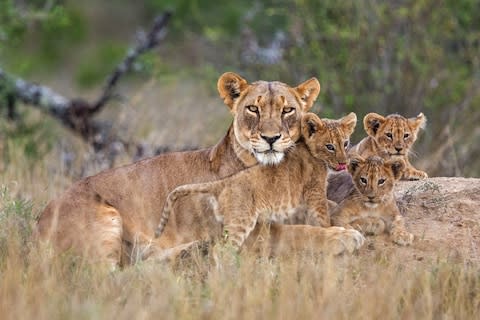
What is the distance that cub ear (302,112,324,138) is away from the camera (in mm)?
6853

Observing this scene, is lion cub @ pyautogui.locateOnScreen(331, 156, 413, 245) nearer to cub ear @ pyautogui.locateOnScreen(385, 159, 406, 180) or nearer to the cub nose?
cub ear @ pyautogui.locateOnScreen(385, 159, 406, 180)

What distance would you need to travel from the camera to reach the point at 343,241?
6.66 meters

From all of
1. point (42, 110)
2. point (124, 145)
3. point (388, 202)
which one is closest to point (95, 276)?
point (388, 202)

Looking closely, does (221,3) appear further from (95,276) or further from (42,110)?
(95,276)

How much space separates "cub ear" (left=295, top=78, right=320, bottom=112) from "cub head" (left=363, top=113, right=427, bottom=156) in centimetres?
56

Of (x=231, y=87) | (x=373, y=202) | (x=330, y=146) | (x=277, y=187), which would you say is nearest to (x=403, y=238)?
(x=373, y=202)

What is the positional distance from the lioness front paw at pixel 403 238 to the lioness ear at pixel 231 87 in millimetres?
1302

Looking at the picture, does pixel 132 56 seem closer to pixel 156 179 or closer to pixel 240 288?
pixel 156 179

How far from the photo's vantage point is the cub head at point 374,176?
6.79 meters

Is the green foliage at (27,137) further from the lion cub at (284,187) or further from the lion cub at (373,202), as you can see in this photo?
the lion cub at (373,202)

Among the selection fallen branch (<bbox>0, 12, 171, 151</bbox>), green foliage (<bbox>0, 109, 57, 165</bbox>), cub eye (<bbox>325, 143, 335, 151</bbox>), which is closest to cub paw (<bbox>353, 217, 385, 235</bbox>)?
cub eye (<bbox>325, 143, 335, 151</bbox>)

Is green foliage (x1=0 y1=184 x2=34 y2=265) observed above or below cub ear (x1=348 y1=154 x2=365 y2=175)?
below

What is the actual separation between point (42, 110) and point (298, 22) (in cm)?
300

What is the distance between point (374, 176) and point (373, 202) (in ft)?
0.54
